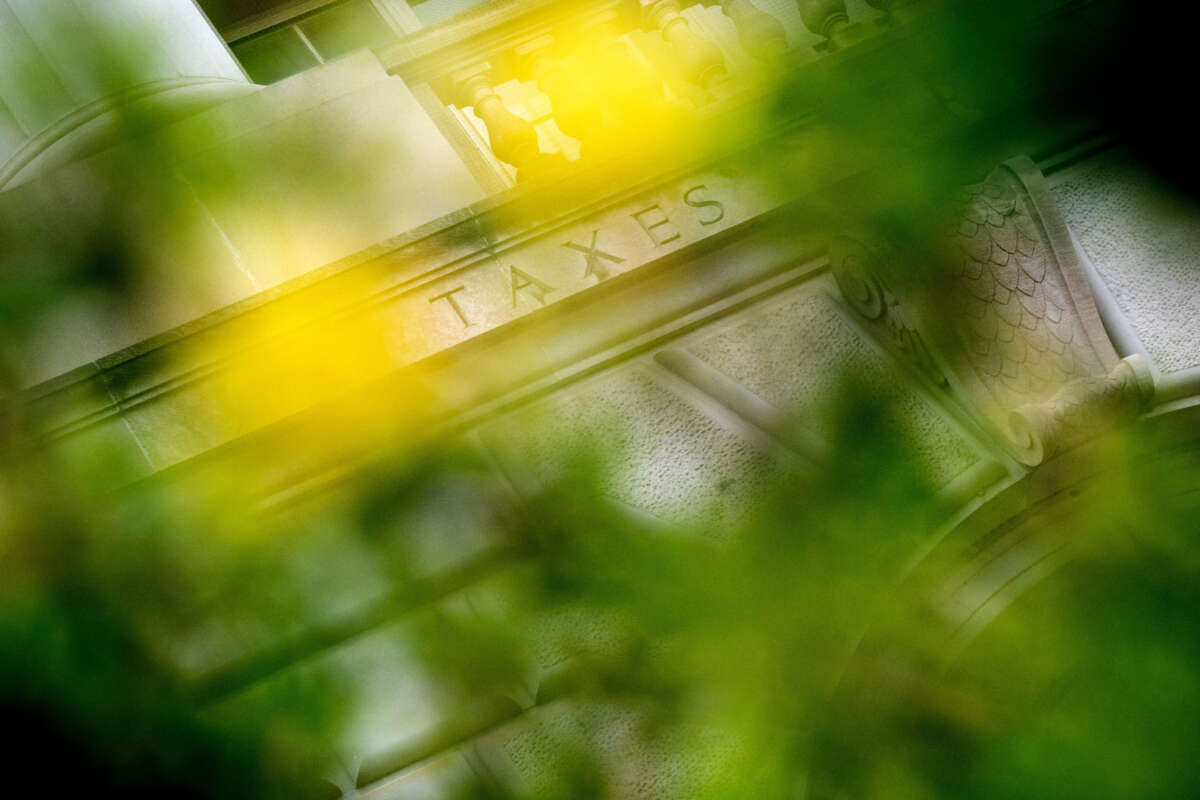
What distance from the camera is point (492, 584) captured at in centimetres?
404

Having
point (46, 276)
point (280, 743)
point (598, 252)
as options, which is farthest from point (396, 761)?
point (46, 276)

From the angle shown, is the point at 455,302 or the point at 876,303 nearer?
the point at 876,303

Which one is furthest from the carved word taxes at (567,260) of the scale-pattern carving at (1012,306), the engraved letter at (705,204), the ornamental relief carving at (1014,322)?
the scale-pattern carving at (1012,306)

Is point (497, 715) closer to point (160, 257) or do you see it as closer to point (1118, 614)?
point (1118, 614)

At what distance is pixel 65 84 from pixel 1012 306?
5.15 metres

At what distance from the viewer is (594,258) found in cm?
455

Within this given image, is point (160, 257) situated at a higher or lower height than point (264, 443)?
higher

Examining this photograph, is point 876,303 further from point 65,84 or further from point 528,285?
point 65,84

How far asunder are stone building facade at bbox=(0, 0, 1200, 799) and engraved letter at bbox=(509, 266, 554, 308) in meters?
0.02

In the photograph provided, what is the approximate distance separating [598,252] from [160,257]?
2225 millimetres

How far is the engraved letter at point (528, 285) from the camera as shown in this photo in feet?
14.8

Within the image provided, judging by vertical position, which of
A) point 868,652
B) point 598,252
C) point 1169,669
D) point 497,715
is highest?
point 598,252

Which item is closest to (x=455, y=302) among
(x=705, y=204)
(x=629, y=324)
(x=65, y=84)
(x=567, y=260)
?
(x=567, y=260)

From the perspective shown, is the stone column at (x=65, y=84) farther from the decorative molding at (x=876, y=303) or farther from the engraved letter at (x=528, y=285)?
the decorative molding at (x=876, y=303)
